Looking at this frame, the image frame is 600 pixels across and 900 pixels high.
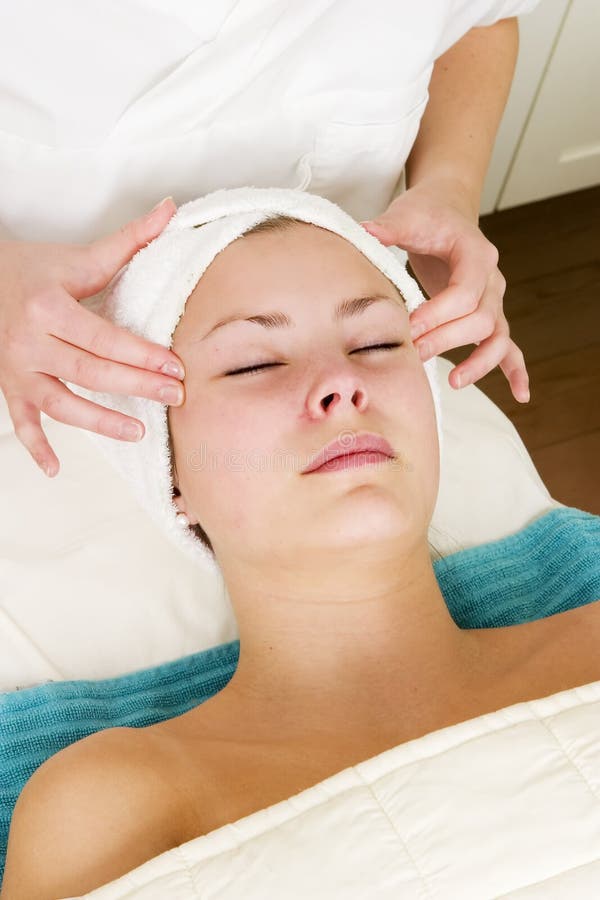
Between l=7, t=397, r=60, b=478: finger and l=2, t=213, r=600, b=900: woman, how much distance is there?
0.15 m

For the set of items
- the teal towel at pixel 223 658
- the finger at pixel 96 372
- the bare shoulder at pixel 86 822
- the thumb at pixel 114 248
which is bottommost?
the teal towel at pixel 223 658

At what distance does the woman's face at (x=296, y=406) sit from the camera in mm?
925

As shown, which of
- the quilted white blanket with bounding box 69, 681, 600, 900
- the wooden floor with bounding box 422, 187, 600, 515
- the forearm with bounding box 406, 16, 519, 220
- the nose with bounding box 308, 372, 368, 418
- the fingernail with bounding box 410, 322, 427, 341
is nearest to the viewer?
the quilted white blanket with bounding box 69, 681, 600, 900

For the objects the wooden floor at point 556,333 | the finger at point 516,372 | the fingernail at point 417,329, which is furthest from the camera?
the wooden floor at point 556,333

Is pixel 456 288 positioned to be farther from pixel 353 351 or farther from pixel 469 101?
pixel 469 101

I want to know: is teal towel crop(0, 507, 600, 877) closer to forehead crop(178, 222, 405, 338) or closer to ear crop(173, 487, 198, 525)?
ear crop(173, 487, 198, 525)

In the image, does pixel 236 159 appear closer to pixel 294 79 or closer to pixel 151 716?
pixel 294 79

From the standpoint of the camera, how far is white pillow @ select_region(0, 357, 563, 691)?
117cm

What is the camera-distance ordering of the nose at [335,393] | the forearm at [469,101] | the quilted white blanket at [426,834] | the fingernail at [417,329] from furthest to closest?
the forearm at [469,101] → the fingernail at [417,329] → the nose at [335,393] → the quilted white blanket at [426,834]

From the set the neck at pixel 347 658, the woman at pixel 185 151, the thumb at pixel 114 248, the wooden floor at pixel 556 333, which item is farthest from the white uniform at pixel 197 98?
the wooden floor at pixel 556 333

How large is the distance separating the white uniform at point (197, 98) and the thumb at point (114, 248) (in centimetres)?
11

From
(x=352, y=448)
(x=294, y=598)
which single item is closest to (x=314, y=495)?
(x=352, y=448)

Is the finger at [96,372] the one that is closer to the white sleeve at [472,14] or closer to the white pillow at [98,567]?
the white pillow at [98,567]

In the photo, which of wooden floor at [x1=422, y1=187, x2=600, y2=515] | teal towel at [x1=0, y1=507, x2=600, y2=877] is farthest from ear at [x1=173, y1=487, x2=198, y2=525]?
wooden floor at [x1=422, y1=187, x2=600, y2=515]
